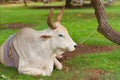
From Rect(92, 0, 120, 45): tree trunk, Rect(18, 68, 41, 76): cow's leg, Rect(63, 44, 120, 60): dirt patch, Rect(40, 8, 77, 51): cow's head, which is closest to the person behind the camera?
Rect(40, 8, 77, 51): cow's head

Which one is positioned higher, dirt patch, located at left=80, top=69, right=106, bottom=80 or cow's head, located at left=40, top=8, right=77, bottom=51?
cow's head, located at left=40, top=8, right=77, bottom=51

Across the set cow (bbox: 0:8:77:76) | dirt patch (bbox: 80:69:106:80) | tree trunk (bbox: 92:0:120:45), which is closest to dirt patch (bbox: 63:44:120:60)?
tree trunk (bbox: 92:0:120:45)

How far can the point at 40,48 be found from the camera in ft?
24.7

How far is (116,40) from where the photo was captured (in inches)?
356

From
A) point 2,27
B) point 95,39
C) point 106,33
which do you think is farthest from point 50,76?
point 2,27

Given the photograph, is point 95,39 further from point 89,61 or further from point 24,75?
point 24,75

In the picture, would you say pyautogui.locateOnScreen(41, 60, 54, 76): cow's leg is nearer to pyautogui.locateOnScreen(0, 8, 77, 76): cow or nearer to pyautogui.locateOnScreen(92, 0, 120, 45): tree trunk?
pyautogui.locateOnScreen(0, 8, 77, 76): cow

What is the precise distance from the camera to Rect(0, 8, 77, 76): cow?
7.29 metres

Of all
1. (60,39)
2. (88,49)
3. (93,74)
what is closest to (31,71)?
(60,39)

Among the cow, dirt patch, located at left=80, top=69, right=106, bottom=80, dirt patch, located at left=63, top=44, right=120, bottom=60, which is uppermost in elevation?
the cow

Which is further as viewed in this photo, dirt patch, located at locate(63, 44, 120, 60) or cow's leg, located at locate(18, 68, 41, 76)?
dirt patch, located at locate(63, 44, 120, 60)

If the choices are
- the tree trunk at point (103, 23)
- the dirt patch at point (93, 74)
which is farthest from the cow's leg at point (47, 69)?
the tree trunk at point (103, 23)

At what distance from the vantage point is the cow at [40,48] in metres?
7.29

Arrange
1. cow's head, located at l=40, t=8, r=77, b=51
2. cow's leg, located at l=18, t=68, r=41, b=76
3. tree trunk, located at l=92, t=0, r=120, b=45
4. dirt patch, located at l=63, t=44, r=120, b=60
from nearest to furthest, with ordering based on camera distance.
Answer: cow's head, located at l=40, t=8, r=77, b=51
cow's leg, located at l=18, t=68, r=41, b=76
tree trunk, located at l=92, t=0, r=120, b=45
dirt patch, located at l=63, t=44, r=120, b=60
